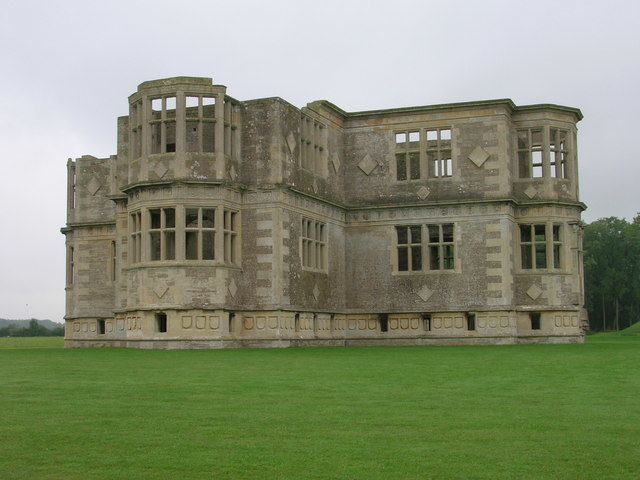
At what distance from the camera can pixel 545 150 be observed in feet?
145

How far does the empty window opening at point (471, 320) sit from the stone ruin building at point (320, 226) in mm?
130

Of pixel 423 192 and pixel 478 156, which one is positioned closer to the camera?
pixel 478 156

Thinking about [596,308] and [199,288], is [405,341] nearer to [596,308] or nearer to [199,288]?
[199,288]

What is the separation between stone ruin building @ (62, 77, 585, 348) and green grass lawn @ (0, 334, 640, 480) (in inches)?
656

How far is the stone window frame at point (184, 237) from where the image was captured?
3662 centimetres

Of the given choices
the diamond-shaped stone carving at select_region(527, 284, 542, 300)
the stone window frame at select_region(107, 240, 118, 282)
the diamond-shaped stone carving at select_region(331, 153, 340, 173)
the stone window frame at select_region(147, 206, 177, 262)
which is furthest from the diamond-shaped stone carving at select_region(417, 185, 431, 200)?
the stone window frame at select_region(107, 240, 118, 282)

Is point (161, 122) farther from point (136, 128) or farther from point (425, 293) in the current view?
point (425, 293)

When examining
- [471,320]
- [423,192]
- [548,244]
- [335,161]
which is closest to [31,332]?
[335,161]

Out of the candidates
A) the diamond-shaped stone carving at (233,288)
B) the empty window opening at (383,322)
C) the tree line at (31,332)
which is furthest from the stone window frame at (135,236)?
the tree line at (31,332)

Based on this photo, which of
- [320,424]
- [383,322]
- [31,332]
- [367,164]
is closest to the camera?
[320,424]

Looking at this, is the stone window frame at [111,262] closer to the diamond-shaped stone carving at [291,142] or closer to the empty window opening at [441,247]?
the diamond-shaped stone carving at [291,142]

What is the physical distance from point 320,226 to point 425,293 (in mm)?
5851

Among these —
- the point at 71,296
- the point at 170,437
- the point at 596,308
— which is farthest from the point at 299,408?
the point at 596,308

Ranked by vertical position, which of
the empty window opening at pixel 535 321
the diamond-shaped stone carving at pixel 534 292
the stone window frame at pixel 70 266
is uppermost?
the stone window frame at pixel 70 266
